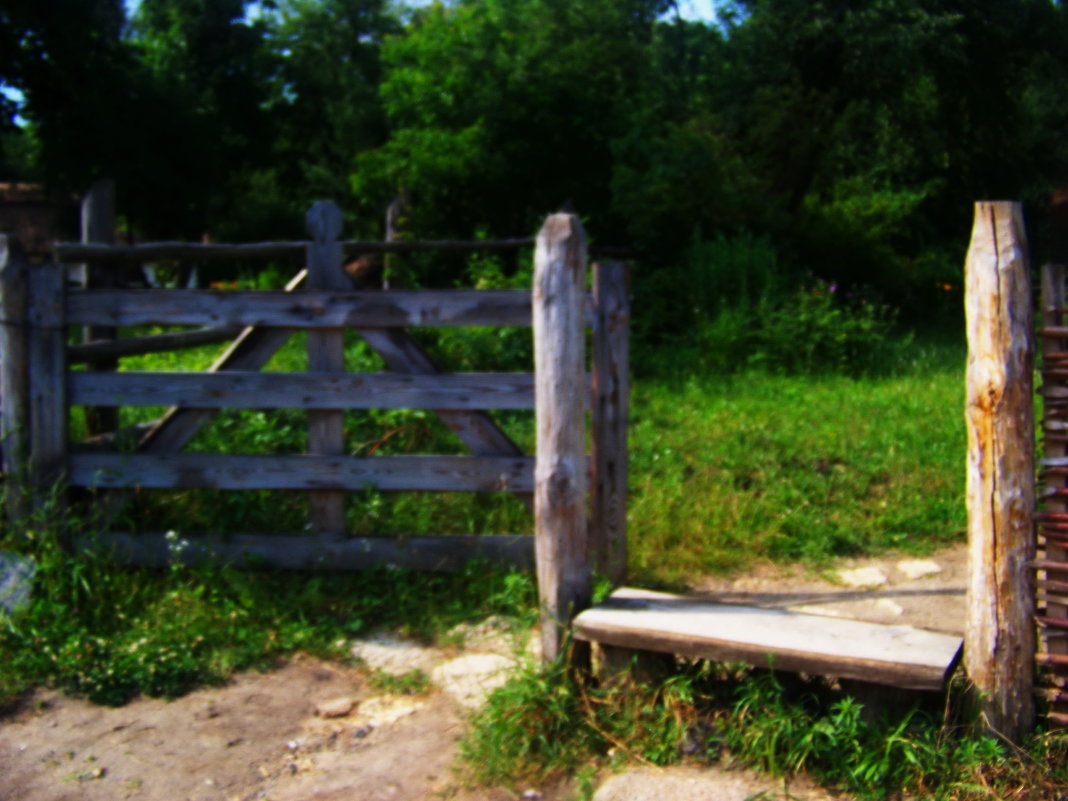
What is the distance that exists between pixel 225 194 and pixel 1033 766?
28.5 metres

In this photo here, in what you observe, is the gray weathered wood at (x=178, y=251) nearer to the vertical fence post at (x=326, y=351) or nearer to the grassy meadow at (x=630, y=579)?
the vertical fence post at (x=326, y=351)

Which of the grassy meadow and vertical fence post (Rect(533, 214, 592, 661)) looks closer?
the grassy meadow

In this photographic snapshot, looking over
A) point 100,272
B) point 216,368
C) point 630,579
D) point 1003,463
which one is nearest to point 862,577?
point 630,579

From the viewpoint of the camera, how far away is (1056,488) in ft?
11.5

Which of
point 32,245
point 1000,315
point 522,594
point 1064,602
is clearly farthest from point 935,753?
point 32,245

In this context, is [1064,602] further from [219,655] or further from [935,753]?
[219,655]

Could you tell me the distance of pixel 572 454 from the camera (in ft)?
13.9

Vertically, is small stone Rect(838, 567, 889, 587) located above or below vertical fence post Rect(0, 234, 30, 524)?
below

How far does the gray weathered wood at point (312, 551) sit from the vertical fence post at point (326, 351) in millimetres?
128

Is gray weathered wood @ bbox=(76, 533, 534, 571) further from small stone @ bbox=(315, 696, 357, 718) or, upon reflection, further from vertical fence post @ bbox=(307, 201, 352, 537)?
small stone @ bbox=(315, 696, 357, 718)

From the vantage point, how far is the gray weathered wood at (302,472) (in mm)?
5262

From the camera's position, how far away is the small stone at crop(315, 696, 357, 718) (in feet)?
14.6

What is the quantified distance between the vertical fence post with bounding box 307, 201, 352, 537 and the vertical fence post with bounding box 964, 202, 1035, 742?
3.07m

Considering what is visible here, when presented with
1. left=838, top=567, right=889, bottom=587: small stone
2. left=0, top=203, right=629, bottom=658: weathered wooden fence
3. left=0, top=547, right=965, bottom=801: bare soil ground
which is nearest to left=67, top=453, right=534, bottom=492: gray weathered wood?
left=0, top=203, right=629, bottom=658: weathered wooden fence
